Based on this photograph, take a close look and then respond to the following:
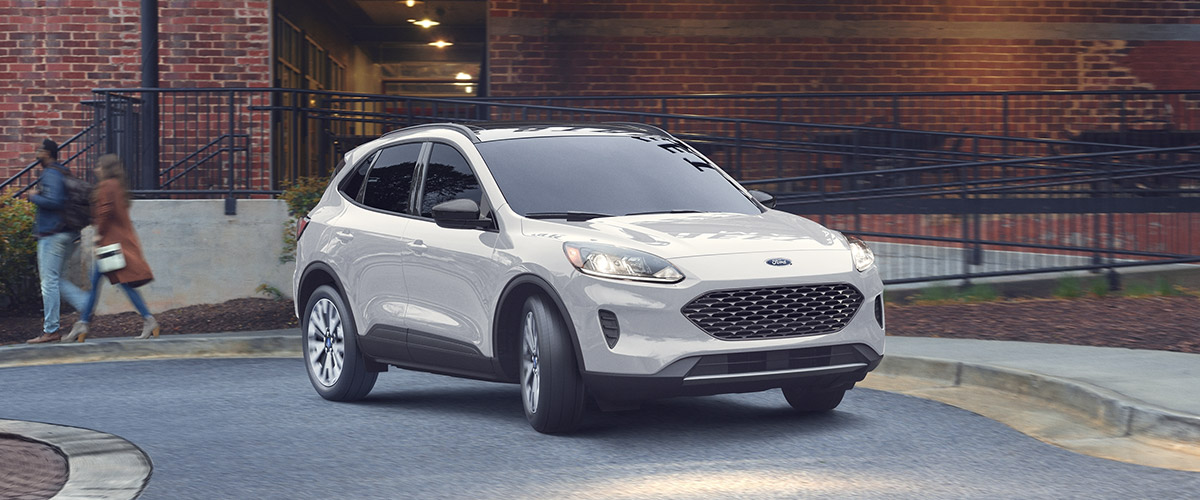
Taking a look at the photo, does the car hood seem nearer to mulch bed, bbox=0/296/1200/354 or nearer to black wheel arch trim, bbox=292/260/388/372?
black wheel arch trim, bbox=292/260/388/372

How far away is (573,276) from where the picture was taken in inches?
271

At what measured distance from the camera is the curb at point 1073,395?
7.07 m

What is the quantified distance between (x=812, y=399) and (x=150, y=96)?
9.29 meters

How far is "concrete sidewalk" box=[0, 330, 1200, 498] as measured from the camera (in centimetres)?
698

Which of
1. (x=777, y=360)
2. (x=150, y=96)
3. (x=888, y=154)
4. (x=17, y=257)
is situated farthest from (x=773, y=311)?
(x=888, y=154)

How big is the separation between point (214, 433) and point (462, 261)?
169 centimetres

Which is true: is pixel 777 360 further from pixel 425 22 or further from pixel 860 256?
pixel 425 22

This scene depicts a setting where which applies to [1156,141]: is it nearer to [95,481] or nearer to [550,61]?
[550,61]

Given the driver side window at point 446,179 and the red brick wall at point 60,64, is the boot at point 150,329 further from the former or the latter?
the red brick wall at point 60,64

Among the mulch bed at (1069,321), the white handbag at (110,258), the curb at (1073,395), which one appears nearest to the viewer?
the curb at (1073,395)

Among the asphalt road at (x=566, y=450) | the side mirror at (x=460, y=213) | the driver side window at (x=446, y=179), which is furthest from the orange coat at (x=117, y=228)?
the side mirror at (x=460, y=213)

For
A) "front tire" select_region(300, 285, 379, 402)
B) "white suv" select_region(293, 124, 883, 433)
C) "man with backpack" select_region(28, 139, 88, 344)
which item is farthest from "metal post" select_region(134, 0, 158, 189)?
"front tire" select_region(300, 285, 379, 402)

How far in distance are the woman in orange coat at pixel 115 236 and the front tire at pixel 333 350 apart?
3.78 m

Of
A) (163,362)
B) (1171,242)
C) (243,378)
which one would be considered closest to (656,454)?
(243,378)
